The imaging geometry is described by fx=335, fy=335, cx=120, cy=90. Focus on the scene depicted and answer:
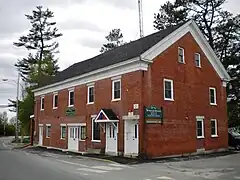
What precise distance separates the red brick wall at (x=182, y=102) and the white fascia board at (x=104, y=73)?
3.04 feet

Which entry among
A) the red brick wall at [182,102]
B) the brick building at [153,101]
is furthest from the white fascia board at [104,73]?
the red brick wall at [182,102]

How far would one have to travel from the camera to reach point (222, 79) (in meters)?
28.5

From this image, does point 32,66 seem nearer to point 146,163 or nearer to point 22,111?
point 22,111

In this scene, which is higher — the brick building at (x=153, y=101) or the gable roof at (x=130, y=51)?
the gable roof at (x=130, y=51)

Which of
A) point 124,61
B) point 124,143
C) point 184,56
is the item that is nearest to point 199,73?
point 184,56

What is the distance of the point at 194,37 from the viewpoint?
26.0 meters

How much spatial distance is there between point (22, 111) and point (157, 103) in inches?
1245

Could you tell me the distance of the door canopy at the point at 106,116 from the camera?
22.6m

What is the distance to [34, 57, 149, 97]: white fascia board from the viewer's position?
71.1 feet

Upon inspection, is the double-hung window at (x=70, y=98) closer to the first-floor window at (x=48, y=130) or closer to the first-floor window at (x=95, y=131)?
the first-floor window at (x=95, y=131)

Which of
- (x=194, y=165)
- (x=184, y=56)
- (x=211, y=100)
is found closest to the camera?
(x=194, y=165)

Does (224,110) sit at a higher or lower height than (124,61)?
lower

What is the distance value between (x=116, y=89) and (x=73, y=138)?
7.59 metres

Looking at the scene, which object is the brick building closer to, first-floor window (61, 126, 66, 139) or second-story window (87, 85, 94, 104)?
second-story window (87, 85, 94, 104)
